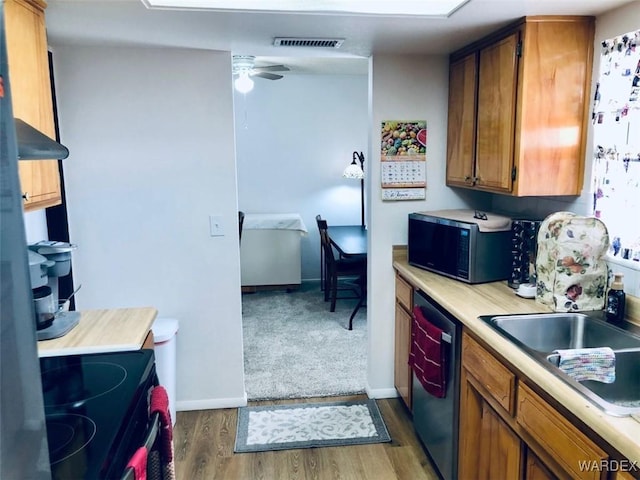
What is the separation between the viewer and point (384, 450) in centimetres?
254

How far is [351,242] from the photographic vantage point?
4559 mm

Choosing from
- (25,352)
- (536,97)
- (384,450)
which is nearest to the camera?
(25,352)

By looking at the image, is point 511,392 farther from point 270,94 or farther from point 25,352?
point 270,94

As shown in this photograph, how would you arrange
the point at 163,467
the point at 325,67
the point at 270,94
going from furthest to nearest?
the point at 270,94
the point at 325,67
the point at 163,467

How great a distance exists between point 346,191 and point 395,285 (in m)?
2.91

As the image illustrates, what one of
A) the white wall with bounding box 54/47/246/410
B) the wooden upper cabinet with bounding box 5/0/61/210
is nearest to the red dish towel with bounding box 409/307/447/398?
the white wall with bounding box 54/47/246/410

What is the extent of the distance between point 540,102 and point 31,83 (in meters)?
2.07

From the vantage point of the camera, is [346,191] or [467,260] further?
[346,191]

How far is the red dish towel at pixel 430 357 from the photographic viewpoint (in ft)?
6.94

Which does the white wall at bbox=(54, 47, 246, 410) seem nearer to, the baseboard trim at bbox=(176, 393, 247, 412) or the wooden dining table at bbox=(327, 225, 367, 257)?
the baseboard trim at bbox=(176, 393, 247, 412)

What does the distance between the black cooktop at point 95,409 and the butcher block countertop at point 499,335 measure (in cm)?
115

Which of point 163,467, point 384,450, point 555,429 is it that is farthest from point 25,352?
point 384,450

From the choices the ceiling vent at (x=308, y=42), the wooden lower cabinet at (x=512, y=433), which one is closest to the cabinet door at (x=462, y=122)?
the ceiling vent at (x=308, y=42)

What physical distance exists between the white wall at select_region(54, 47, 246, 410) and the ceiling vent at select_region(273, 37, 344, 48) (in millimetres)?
407
